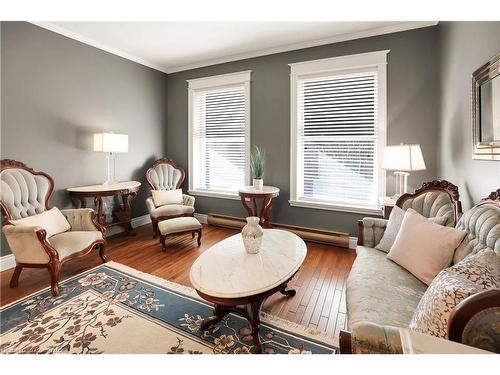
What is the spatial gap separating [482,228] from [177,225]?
283 cm

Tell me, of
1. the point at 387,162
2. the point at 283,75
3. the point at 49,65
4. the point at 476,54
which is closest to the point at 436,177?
the point at 387,162

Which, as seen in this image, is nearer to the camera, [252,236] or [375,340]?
[375,340]

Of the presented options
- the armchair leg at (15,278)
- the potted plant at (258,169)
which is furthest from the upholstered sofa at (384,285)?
the armchair leg at (15,278)

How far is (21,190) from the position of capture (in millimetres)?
2512

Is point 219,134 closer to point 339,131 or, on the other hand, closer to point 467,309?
point 339,131

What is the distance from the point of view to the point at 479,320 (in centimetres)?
84

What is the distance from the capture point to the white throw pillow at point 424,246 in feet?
5.07

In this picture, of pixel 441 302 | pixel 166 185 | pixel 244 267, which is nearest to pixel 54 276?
pixel 244 267

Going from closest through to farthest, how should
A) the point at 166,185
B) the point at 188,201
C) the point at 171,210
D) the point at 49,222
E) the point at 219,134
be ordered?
the point at 49,222, the point at 171,210, the point at 188,201, the point at 166,185, the point at 219,134

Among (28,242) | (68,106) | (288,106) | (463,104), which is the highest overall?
(288,106)

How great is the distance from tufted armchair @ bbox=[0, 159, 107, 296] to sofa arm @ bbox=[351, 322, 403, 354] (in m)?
2.40

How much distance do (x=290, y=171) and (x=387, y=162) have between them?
1.35m

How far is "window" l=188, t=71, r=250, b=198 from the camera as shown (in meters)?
3.99
